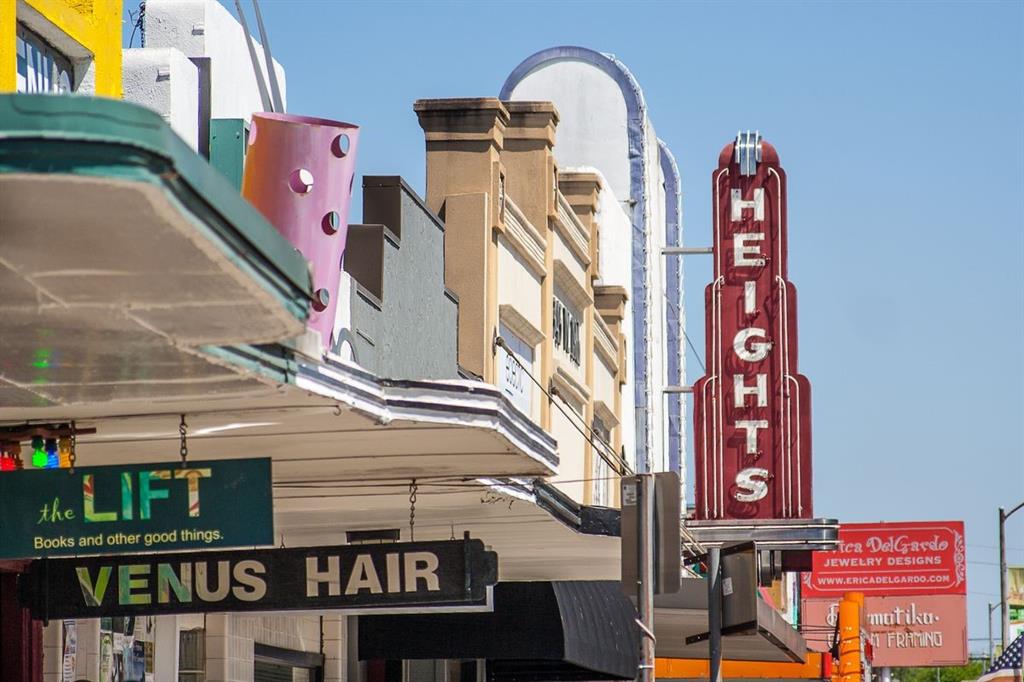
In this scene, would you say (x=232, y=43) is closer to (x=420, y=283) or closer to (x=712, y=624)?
(x=420, y=283)

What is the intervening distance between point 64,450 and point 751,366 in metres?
23.1

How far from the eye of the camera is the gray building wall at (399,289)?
17.9 metres

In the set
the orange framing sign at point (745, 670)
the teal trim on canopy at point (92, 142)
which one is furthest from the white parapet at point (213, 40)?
the orange framing sign at point (745, 670)

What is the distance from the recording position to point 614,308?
32.1 m

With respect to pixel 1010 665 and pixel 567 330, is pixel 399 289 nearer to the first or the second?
pixel 567 330

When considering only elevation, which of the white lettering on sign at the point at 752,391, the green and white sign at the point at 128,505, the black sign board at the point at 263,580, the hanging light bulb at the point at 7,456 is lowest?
the black sign board at the point at 263,580

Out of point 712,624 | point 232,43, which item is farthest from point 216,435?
point 232,43

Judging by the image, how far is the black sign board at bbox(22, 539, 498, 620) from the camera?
10367 millimetres

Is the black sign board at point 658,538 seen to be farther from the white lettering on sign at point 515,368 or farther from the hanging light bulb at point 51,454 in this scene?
the white lettering on sign at point 515,368

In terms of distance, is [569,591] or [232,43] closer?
[232,43]

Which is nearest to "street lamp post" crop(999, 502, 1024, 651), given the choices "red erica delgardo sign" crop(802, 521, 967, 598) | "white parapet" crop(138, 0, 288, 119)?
"red erica delgardo sign" crop(802, 521, 967, 598)

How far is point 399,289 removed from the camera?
1905 centimetres

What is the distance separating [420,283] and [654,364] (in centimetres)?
1688

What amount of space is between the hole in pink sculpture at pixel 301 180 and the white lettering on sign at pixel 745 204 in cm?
2042
